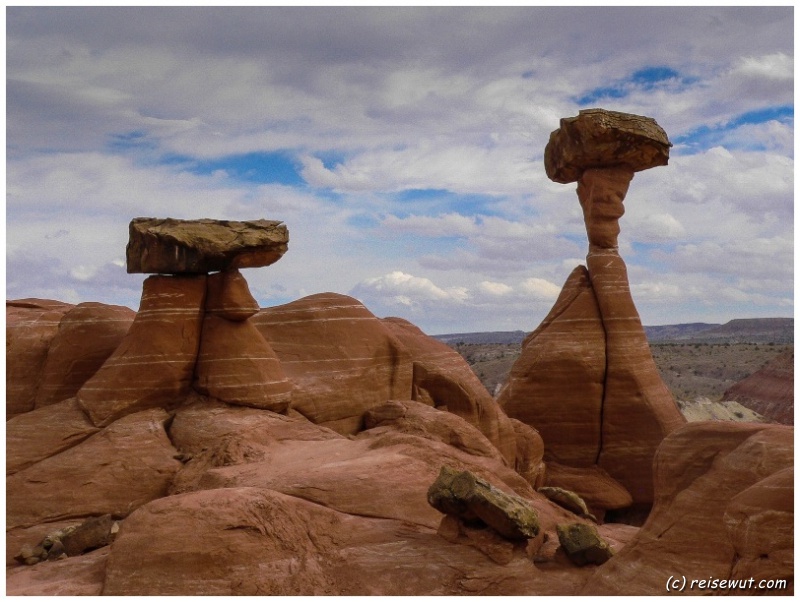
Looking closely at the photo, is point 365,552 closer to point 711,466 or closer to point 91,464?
point 711,466

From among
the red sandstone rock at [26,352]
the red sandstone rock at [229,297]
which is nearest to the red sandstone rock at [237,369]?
the red sandstone rock at [229,297]

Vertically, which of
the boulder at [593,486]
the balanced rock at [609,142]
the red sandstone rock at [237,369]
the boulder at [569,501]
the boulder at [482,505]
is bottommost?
the boulder at [593,486]

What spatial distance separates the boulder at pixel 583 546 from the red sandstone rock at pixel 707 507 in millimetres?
970

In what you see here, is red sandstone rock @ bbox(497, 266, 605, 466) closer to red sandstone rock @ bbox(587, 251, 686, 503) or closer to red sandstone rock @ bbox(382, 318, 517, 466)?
red sandstone rock @ bbox(587, 251, 686, 503)

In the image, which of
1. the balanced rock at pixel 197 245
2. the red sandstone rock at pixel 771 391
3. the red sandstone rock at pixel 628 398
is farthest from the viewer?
the red sandstone rock at pixel 771 391

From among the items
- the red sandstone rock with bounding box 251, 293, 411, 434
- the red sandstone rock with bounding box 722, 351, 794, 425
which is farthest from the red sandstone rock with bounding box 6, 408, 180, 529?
the red sandstone rock with bounding box 722, 351, 794, 425

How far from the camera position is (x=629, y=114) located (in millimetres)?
26641

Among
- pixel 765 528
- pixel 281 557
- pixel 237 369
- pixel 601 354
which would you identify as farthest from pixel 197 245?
pixel 601 354

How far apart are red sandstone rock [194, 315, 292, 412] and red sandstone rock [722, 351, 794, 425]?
3245 centimetres

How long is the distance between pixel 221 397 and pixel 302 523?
7.35 meters

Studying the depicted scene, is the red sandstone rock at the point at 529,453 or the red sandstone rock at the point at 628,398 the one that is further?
the red sandstone rock at the point at 628,398

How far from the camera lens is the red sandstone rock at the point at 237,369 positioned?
19250 mm

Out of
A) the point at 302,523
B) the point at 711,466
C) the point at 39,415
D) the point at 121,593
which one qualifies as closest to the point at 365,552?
the point at 302,523

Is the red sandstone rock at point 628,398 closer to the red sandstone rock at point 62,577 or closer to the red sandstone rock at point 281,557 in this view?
the red sandstone rock at point 281,557
